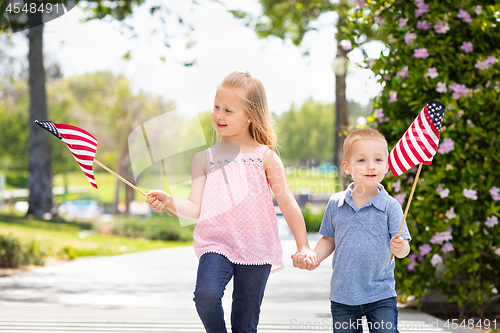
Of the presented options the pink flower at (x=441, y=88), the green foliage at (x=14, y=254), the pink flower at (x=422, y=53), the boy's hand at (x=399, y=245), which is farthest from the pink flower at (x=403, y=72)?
the green foliage at (x=14, y=254)

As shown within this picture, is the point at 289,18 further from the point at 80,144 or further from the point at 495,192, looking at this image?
the point at 80,144

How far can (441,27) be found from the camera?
502cm

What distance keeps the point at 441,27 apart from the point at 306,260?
10.1 ft

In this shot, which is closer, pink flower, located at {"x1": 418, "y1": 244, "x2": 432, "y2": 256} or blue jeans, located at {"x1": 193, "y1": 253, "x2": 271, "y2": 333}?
blue jeans, located at {"x1": 193, "y1": 253, "x2": 271, "y2": 333}

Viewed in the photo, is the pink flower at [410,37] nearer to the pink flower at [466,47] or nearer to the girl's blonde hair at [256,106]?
the pink flower at [466,47]

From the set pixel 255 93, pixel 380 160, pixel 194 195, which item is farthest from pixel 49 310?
pixel 380 160

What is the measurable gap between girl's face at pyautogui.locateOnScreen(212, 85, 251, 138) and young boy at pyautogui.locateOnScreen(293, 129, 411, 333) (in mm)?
606

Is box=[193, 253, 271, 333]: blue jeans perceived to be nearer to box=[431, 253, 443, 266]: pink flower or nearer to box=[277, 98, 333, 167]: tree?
box=[431, 253, 443, 266]: pink flower

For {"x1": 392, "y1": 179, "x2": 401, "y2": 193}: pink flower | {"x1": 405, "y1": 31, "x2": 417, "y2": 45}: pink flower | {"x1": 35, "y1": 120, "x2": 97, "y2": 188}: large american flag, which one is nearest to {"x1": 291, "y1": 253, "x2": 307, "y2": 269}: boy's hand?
{"x1": 35, "y1": 120, "x2": 97, "y2": 188}: large american flag

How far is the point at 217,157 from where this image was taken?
3.21 metres

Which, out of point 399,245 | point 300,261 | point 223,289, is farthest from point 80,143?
point 399,245

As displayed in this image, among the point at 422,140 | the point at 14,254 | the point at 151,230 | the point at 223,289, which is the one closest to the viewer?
the point at 422,140

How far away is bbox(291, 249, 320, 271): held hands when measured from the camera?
2.82 metres

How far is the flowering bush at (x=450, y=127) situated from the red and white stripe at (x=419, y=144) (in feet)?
6.70
